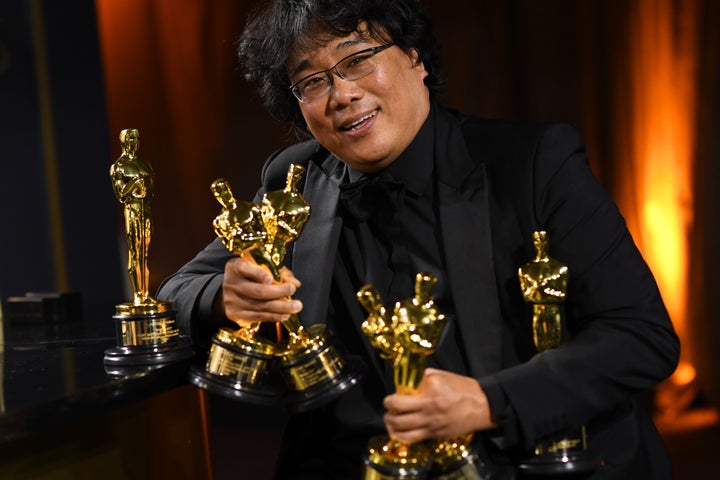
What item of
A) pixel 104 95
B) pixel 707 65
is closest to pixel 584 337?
pixel 707 65

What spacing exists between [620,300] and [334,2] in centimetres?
71

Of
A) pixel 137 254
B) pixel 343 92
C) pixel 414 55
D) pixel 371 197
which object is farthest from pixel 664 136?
pixel 137 254

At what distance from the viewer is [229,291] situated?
1550 mm

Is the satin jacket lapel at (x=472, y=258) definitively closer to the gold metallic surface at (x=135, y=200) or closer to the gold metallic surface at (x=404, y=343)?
the gold metallic surface at (x=404, y=343)

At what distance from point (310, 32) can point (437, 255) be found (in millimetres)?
454

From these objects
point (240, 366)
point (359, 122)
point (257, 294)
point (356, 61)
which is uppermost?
point (356, 61)

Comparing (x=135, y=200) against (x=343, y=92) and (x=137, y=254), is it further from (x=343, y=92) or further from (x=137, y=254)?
(x=343, y=92)

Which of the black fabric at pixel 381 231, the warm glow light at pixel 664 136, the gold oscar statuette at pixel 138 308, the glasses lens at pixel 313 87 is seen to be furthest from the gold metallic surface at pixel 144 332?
the warm glow light at pixel 664 136

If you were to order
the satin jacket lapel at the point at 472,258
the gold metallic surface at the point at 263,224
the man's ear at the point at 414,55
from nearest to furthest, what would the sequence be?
the gold metallic surface at the point at 263,224, the satin jacket lapel at the point at 472,258, the man's ear at the point at 414,55

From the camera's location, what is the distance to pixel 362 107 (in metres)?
1.72

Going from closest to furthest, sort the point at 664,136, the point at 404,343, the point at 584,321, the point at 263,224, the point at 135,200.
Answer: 1. the point at 404,343
2. the point at 263,224
3. the point at 584,321
4. the point at 135,200
5. the point at 664,136

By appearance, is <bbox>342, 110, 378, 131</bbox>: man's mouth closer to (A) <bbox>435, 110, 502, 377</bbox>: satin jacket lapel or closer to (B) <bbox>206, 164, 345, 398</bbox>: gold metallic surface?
(A) <bbox>435, 110, 502, 377</bbox>: satin jacket lapel

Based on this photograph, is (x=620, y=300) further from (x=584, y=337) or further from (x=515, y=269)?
(x=515, y=269)

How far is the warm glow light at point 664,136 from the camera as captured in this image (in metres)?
3.65
